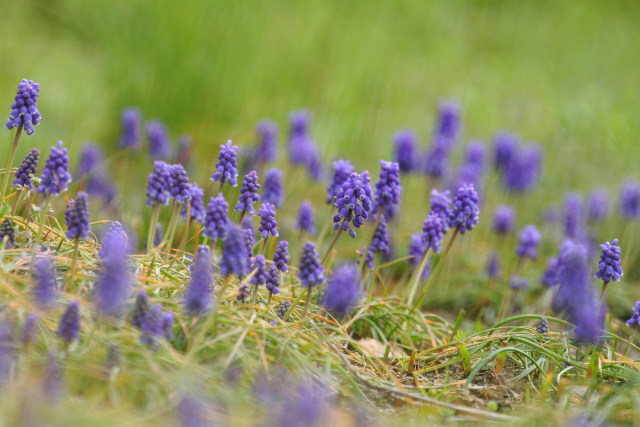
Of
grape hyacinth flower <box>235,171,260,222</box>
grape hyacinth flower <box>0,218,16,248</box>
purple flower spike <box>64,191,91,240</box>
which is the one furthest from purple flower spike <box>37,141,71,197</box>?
grape hyacinth flower <box>235,171,260,222</box>

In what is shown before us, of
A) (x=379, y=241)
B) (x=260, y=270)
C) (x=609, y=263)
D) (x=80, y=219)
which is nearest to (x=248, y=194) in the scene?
(x=260, y=270)

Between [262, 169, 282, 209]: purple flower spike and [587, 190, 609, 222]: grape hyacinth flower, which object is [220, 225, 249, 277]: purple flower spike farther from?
[587, 190, 609, 222]: grape hyacinth flower

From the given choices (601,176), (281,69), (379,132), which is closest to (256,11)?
(281,69)

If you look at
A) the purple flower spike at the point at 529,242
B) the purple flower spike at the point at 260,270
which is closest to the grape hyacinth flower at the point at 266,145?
the purple flower spike at the point at 529,242

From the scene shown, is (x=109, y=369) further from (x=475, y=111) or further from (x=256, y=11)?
(x=475, y=111)

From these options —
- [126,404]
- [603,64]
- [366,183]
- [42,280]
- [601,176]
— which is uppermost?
[603,64]
